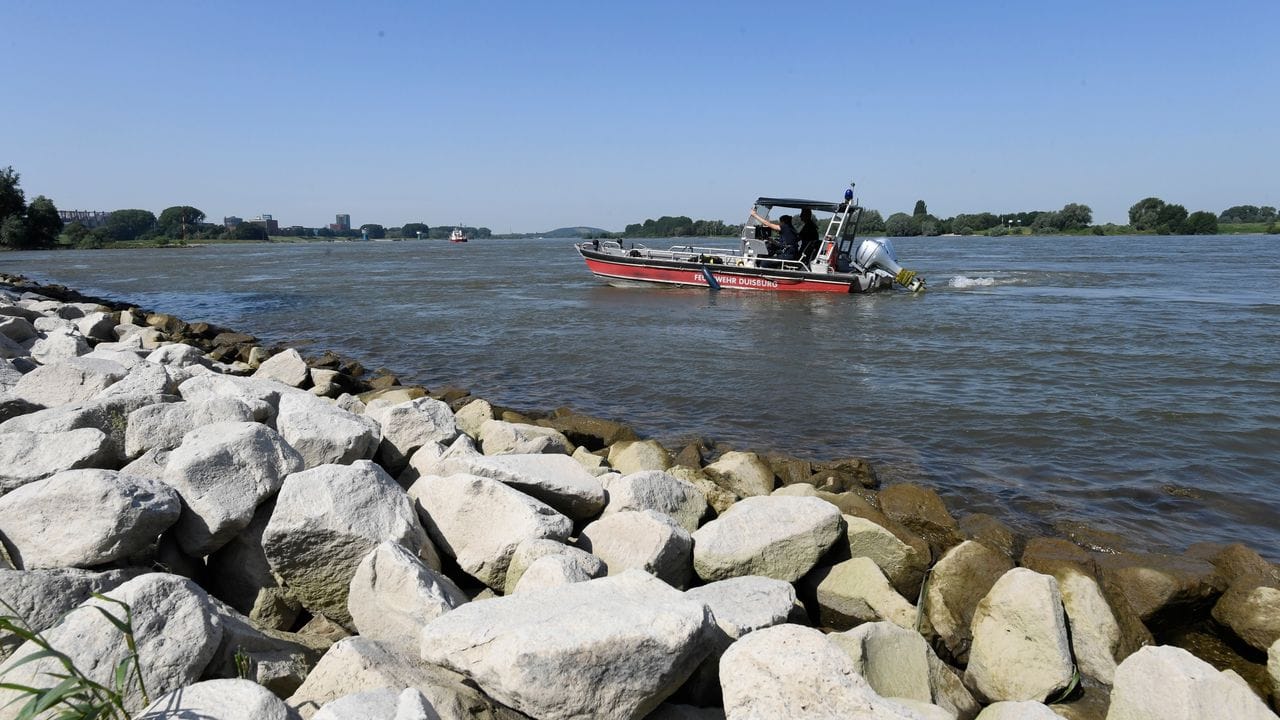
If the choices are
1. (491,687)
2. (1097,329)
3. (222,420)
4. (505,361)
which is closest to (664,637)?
(491,687)

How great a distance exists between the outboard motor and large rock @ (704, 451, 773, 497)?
63.8 feet

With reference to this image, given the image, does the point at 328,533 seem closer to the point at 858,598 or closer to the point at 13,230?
the point at 858,598

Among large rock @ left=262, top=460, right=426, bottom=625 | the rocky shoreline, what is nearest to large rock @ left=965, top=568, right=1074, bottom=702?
the rocky shoreline

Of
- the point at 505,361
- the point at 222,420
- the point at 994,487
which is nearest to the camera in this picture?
the point at 222,420

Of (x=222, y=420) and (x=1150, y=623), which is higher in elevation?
(x=222, y=420)

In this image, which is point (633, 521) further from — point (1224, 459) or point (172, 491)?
point (1224, 459)

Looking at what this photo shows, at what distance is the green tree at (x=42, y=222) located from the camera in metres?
69.5

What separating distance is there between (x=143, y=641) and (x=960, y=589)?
3.76m

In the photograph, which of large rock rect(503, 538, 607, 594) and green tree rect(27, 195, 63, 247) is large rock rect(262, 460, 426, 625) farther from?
green tree rect(27, 195, 63, 247)

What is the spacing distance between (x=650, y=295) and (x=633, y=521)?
67.6 feet

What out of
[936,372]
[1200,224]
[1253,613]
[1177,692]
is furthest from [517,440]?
[1200,224]

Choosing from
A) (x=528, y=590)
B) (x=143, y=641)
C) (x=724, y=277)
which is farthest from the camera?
(x=724, y=277)

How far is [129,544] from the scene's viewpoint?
349 centimetres

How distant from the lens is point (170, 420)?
4.75 m
